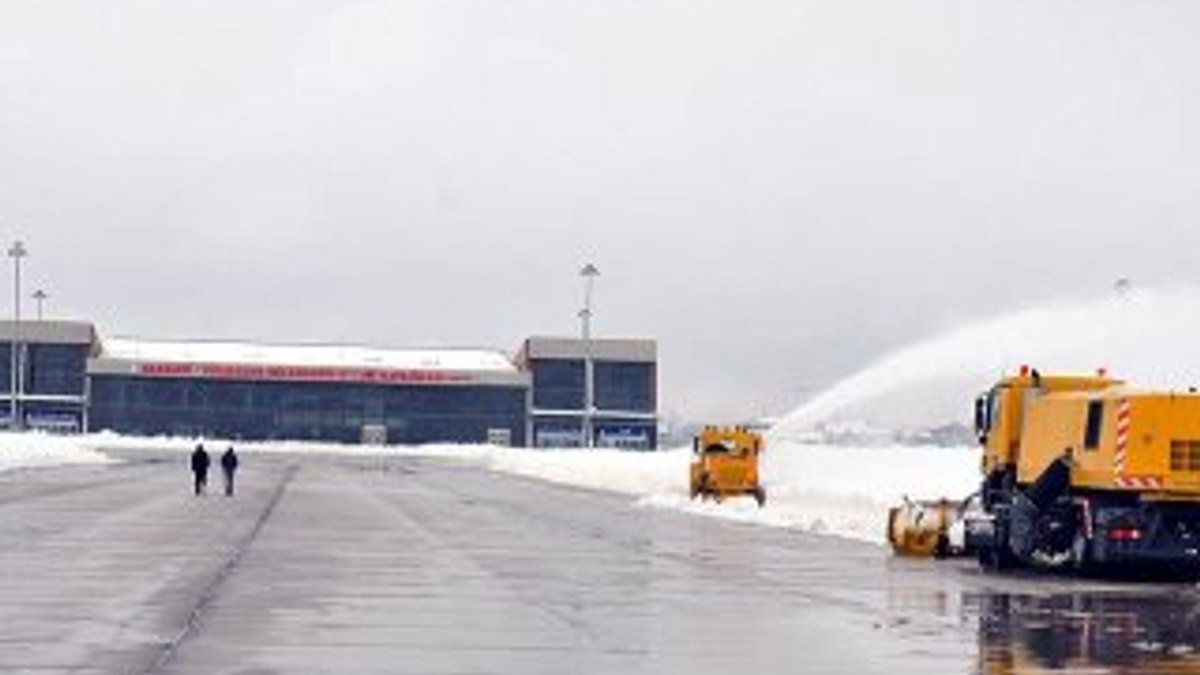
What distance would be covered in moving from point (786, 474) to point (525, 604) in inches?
2534

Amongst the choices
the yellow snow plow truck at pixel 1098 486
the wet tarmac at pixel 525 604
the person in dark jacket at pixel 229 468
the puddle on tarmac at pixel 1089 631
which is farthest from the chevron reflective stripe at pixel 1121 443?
the person in dark jacket at pixel 229 468

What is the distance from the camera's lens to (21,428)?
569ft

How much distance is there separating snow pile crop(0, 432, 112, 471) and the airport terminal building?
42399 mm

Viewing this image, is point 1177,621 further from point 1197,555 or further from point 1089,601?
point 1197,555

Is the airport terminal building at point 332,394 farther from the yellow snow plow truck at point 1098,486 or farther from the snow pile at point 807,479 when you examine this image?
the yellow snow plow truck at point 1098,486

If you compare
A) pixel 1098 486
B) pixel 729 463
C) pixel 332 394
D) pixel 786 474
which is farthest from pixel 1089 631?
pixel 332 394

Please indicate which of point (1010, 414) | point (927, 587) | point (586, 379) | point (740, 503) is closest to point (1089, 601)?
point (927, 587)

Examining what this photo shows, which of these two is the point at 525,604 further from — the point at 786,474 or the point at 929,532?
the point at 786,474

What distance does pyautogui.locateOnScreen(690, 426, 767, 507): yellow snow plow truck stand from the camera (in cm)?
6309

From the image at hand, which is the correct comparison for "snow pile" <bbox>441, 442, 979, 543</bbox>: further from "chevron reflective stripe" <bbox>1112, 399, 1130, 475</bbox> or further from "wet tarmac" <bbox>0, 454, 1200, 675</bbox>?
"chevron reflective stripe" <bbox>1112, 399, 1130, 475</bbox>

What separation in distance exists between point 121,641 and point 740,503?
4249 centimetres

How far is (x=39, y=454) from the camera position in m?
112

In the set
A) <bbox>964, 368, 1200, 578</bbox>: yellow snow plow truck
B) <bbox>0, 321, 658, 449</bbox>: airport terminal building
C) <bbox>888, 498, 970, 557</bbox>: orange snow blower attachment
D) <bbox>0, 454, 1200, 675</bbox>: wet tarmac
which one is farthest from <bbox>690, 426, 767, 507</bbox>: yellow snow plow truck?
<bbox>0, 321, 658, 449</bbox>: airport terminal building

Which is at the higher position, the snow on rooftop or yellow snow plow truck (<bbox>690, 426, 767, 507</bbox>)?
the snow on rooftop
